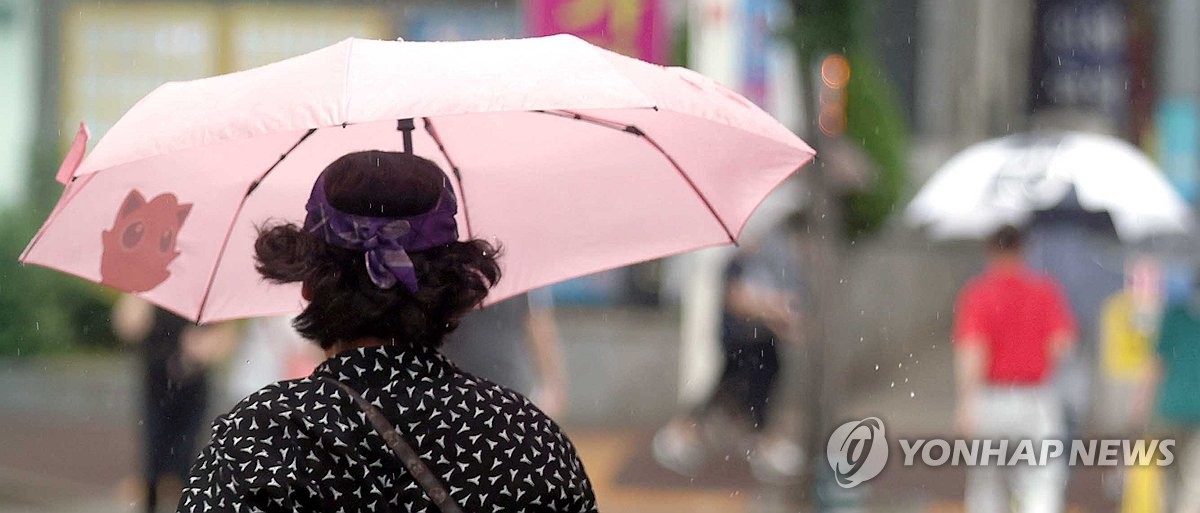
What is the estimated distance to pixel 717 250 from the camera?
12.0 m

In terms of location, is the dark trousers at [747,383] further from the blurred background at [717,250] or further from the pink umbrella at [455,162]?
the pink umbrella at [455,162]

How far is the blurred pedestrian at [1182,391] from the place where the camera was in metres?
7.83

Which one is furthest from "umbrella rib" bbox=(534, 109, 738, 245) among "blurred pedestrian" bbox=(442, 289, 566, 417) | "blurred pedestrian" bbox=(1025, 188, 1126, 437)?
"blurred pedestrian" bbox=(1025, 188, 1126, 437)

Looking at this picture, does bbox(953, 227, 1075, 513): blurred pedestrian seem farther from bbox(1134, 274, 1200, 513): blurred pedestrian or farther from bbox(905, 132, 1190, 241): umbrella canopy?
bbox(1134, 274, 1200, 513): blurred pedestrian

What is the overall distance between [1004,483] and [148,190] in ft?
18.8

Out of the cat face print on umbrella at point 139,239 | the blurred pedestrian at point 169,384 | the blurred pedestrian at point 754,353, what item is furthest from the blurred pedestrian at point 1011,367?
the cat face print on umbrella at point 139,239

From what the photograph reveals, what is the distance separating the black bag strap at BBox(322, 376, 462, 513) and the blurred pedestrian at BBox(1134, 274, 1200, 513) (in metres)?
6.13

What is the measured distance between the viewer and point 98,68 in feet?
49.7

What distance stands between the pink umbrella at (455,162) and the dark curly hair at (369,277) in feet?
1.01

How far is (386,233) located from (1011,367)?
6038 millimetres

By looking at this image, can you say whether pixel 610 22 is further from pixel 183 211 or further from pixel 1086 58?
pixel 183 211

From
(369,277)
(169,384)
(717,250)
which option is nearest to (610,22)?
(717,250)

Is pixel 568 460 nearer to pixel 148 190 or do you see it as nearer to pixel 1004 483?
pixel 148 190

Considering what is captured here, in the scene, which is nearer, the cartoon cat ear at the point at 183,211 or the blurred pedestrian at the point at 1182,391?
the cartoon cat ear at the point at 183,211
